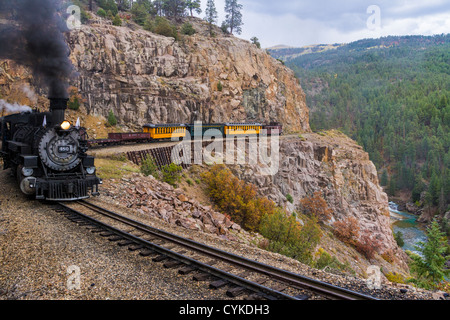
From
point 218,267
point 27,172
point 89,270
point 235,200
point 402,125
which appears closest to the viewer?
point 89,270

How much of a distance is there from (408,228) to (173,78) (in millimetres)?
59520

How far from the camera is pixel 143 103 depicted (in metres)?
41.8

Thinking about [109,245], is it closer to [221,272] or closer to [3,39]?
[221,272]

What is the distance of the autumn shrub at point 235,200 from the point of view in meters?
24.6

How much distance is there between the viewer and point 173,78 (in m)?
47.0

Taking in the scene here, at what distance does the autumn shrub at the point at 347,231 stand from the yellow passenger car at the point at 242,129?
671 inches

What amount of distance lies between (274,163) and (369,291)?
34853 mm

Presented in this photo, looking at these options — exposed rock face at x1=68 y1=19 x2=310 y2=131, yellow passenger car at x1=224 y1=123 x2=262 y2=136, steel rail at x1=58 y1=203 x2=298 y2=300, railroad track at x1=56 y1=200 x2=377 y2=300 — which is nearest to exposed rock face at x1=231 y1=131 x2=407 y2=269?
yellow passenger car at x1=224 y1=123 x2=262 y2=136

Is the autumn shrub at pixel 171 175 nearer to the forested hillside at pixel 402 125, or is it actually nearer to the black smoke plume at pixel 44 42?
the black smoke plume at pixel 44 42

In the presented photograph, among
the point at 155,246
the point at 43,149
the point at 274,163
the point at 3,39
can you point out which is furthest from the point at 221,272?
the point at 274,163

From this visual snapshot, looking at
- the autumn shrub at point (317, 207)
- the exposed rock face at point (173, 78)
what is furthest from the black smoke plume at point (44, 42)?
the autumn shrub at point (317, 207)

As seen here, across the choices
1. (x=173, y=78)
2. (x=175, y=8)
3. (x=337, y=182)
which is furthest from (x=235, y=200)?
(x=175, y=8)

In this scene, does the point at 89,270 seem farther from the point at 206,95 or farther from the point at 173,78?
the point at 206,95

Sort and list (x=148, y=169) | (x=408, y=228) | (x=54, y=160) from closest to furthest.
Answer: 1. (x=54, y=160)
2. (x=148, y=169)
3. (x=408, y=228)
